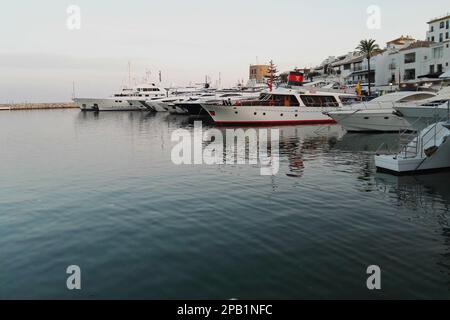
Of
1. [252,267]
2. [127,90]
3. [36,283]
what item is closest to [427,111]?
[252,267]

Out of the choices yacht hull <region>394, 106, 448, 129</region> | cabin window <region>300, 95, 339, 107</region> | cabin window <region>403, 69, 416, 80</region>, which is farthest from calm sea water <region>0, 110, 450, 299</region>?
cabin window <region>403, 69, 416, 80</region>

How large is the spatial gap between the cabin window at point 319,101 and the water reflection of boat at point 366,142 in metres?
14.2

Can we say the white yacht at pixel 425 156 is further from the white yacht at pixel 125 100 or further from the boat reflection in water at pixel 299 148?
the white yacht at pixel 125 100

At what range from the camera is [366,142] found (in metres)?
32.4

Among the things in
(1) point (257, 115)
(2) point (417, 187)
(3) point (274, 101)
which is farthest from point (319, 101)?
(2) point (417, 187)

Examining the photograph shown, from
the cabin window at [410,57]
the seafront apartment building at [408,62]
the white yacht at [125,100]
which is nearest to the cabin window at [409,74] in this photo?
the seafront apartment building at [408,62]

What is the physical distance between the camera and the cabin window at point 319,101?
51.9 m

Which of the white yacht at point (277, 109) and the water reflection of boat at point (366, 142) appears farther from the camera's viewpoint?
the white yacht at point (277, 109)

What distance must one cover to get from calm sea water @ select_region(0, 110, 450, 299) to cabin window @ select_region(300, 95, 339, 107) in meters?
30.7

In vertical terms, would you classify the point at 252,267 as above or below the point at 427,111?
below

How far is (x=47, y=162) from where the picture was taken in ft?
84.2
